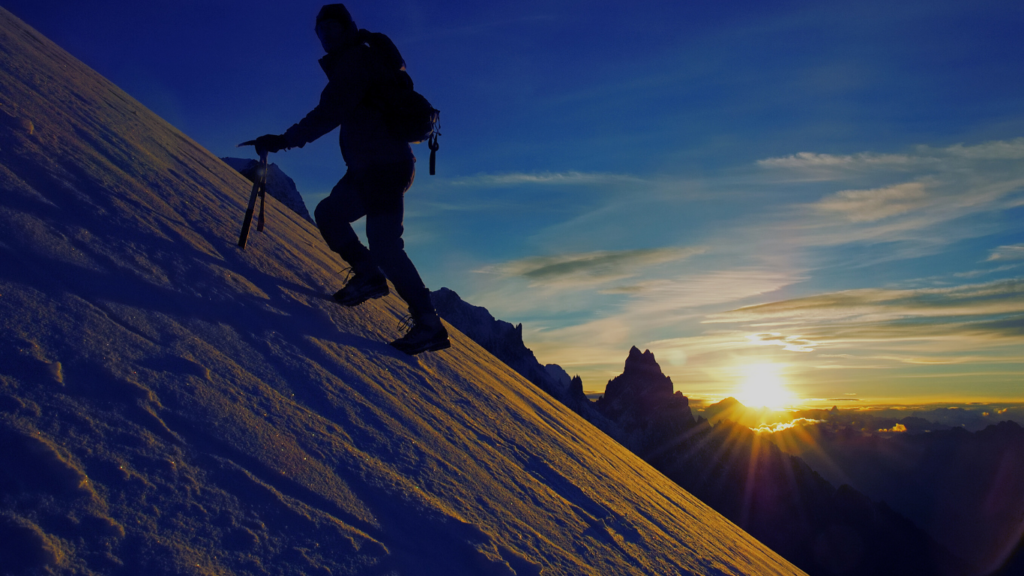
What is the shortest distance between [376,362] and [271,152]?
4.40ft

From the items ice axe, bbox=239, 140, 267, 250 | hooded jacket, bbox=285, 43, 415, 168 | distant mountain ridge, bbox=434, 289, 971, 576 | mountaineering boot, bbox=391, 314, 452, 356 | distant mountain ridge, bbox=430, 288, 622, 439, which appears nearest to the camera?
hooded jacket, bbox=285, 43, 415, 168

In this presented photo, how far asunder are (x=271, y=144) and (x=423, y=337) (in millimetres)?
1397

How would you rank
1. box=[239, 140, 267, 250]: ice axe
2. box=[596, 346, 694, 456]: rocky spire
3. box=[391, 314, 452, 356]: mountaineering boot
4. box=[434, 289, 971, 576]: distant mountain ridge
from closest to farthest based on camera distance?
1. box=[239, 140, 267, 250]: ice axe
2. box=[391, 314, 452, 356]: mountaineering boot
3. box=[434, 289, 971, 576]: distant mountain ridge
4. box=[596, 346, 694, 456]: rocky spire

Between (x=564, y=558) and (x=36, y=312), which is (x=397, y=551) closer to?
(x=564, y=558)

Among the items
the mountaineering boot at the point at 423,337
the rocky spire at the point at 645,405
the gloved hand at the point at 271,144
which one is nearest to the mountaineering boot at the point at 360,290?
the mountaineering boot at the point at 423,337

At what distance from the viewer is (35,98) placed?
3.25m

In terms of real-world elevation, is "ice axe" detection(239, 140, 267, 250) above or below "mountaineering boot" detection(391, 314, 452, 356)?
above

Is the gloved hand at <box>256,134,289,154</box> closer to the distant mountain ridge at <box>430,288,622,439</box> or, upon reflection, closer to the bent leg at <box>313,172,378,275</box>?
the bent leg at <box>313,172,378,275</box>

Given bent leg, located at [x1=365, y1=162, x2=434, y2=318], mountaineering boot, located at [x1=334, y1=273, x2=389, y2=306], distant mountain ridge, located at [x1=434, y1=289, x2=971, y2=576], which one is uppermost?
bent leg, located at [x1=365, y1=162, x2=434, y2=318]

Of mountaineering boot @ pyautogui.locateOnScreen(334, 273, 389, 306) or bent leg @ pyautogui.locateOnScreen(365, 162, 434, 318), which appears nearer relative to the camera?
bent leg @ pyautogui.locateOnScreen(365, 162, 434, 318)

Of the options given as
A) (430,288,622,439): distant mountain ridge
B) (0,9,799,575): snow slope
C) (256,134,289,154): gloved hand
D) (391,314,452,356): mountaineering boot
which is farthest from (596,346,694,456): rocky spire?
(256,134,289,154): gloved hand

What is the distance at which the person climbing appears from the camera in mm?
3018

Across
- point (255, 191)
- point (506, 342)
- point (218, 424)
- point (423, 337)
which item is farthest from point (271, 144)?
point (506, 342)

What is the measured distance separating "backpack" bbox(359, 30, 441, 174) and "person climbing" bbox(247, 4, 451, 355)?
0.02 meters
